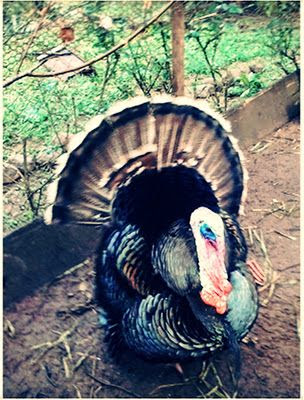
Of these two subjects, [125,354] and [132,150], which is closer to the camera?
[132,150]

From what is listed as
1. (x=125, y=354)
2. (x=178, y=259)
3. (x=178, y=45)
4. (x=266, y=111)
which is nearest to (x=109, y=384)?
(x=125, y=354)

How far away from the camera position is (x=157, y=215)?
252 centimetres

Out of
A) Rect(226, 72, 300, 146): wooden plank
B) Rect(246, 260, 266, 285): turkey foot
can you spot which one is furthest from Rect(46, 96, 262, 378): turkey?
Rect(226, 72, 300, 146): wooden plank

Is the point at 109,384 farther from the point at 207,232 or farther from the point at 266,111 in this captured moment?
the point at 266,111

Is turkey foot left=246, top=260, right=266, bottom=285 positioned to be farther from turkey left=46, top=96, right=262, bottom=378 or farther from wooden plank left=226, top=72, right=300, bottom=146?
wooden plank left=226, top=72, right=300, bottom=146

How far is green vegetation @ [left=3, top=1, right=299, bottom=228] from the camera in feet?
11.0

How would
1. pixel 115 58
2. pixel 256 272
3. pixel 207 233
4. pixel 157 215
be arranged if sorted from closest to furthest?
pixel 207 233
pixel 157 215
pixel 256 272
pixel 115 58

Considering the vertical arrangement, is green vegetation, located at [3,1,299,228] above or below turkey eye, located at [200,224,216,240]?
above

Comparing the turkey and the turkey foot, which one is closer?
the turkey

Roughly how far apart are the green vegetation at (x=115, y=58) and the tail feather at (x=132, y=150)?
1.73 feet

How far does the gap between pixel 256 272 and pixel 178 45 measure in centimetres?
120

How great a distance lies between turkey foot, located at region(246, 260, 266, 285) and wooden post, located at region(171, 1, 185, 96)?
96 centimetres

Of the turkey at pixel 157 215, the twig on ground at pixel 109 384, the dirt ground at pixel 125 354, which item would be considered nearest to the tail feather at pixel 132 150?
the turkey at pixel 157 215

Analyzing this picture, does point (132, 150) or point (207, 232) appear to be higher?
point (132, 150)
